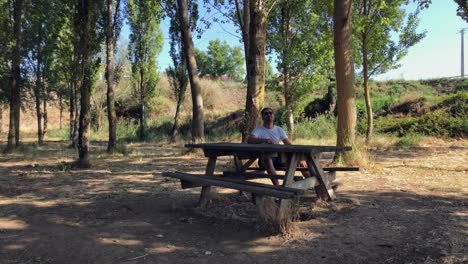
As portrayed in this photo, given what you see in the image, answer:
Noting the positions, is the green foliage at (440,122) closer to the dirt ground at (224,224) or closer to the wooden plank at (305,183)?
the dirt ground at (224,224)

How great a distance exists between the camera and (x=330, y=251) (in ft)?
12.6

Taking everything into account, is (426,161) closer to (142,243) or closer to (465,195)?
(465,195)

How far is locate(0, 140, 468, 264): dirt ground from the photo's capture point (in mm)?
3871

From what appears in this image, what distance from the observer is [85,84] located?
10375 millimetres

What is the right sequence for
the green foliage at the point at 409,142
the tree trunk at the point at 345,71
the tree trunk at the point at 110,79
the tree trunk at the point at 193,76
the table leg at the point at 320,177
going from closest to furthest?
the table leg at the point at 320,177 < the tree trunk at the point at 345,71 < the tree trunk at the point at 193,76 < the green foliage at the point at 409,142 < the tree trunk at the point at 110,79

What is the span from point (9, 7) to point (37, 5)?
3.67 ft

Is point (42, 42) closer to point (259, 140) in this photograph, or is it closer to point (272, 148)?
point (259, 140)

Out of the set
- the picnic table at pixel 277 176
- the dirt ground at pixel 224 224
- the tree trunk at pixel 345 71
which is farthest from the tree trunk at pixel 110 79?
the picnic table at pixel 277 176

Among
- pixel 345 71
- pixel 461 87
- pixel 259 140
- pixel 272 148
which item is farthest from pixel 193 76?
pixel 461 87

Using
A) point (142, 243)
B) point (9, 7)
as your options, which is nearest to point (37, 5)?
point (9, 7)

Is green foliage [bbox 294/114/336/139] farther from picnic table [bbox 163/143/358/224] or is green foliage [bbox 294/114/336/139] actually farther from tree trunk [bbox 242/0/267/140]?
picnic table [bbox 163/143/358/224]

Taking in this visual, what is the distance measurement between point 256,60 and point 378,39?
26.5 feet

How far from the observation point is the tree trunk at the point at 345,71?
28.8ft

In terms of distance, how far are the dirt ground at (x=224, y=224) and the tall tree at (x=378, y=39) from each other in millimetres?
7632
